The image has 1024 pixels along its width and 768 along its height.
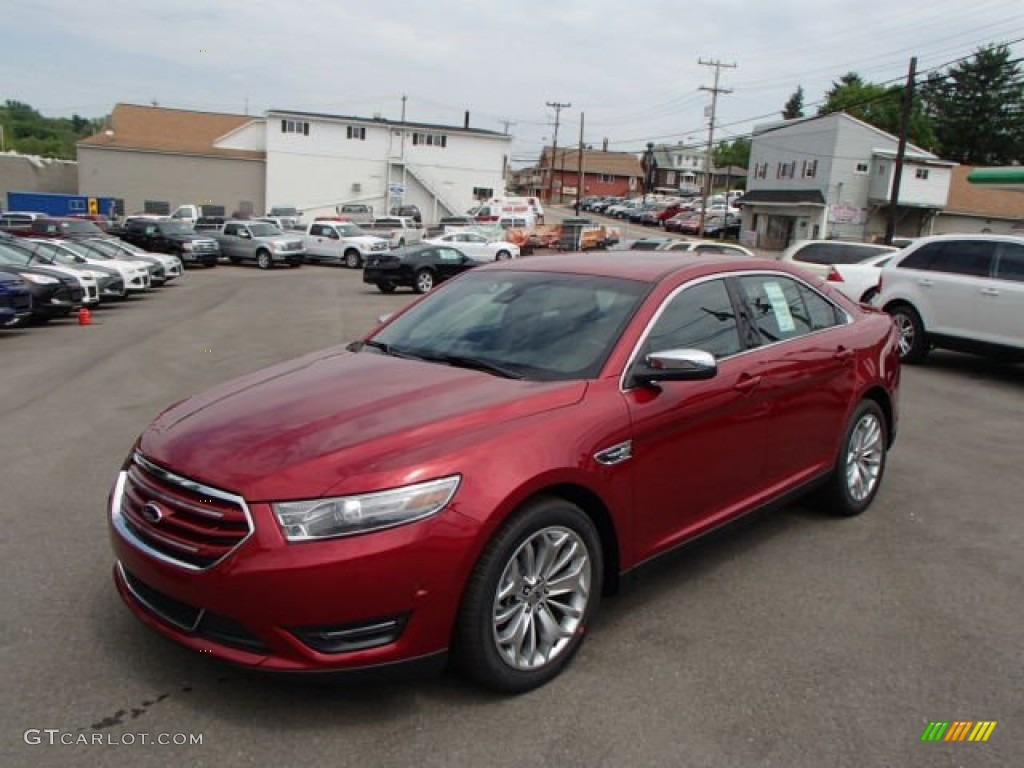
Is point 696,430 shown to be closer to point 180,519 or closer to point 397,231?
point 180,519

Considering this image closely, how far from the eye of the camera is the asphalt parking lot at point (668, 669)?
2818mm

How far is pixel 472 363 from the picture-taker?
12.4ft

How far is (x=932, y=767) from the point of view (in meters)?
2.79

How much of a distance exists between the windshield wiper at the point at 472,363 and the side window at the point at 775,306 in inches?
61.1

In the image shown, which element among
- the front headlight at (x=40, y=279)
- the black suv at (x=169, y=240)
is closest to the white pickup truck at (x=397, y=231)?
the black suv at (x=169, y=240)

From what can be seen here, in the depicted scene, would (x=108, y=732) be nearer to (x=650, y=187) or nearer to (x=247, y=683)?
(x=247, y=683)

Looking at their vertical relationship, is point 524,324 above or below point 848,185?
below

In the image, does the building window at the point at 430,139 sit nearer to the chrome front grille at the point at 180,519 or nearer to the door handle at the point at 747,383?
the door handle at the point at 747,383

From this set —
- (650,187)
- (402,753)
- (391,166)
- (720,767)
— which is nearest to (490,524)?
(402,753)

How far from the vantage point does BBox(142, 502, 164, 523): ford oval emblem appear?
2.97 meters

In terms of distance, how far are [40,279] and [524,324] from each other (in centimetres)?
1361

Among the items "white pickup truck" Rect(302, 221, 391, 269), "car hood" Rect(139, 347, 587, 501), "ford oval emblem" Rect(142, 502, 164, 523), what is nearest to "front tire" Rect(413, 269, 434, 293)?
"white pickup truck" Rect(302, 221, 391, 269)

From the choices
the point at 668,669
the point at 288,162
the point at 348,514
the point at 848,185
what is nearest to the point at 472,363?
the point at 348,514

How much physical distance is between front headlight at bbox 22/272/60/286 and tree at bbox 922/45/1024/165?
7869 centimetres
